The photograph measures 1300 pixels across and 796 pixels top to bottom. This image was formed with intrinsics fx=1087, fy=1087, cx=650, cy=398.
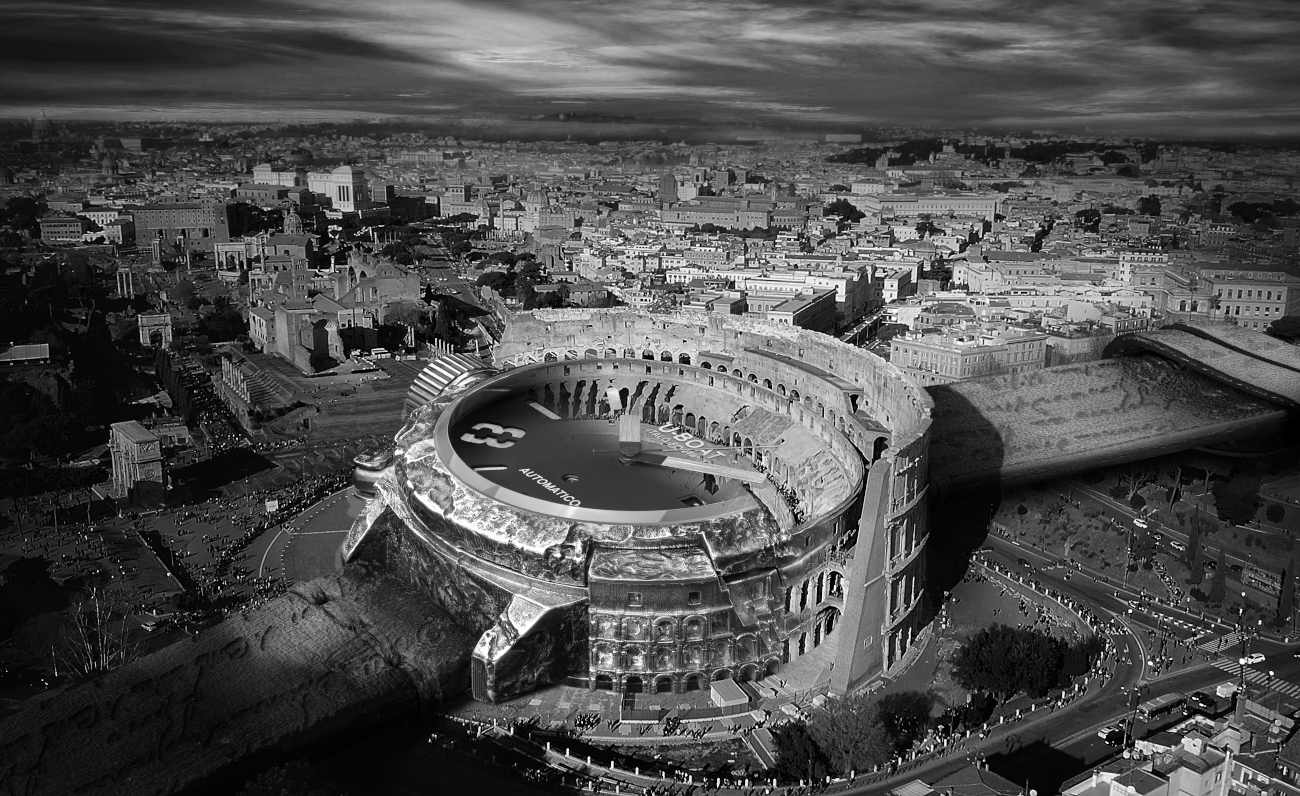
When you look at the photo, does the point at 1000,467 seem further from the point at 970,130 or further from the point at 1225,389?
the point at 970,130

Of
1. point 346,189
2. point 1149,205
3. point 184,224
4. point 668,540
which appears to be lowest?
point 668,540

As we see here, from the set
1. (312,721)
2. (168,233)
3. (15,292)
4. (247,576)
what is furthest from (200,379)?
(168,233)

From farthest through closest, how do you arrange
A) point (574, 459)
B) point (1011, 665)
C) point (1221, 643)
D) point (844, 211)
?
1. point (844, 211)
2. point (574, 459)
3. point (1221, 643)
4. point (1011, 665)

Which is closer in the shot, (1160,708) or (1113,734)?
(1113,734)

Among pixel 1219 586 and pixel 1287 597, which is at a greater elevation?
pixel 1287 597

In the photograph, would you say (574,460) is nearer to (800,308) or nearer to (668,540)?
(668,540)

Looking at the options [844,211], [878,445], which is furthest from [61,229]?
[878,445]

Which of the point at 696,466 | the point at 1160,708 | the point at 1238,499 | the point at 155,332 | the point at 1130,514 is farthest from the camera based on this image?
the point at 155,332
